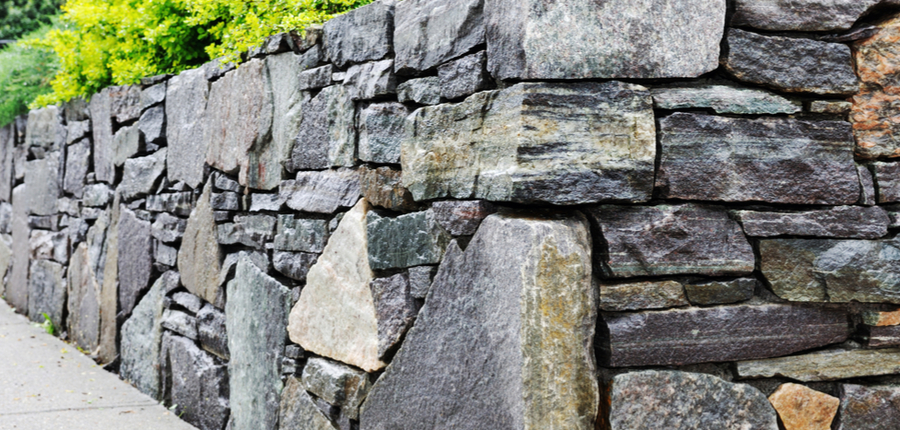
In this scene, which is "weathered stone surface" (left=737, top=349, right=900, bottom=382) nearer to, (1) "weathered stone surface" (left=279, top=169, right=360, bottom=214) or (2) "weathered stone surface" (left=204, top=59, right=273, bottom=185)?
(1) "weathered stone surface" (left=279, top=169, right=360, bottom=214)

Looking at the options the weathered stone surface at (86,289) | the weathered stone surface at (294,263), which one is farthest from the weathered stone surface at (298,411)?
the weathered stone surface at (86,289)

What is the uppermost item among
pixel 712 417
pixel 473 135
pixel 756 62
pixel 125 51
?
pixel 125 51

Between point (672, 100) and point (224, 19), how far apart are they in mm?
3397

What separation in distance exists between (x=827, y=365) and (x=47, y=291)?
6.24m

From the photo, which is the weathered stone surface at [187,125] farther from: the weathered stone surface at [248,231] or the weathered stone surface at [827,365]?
the weathered stone surface at [827,365]

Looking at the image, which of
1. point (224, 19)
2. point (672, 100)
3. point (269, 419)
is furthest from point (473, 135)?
point (224, 19)

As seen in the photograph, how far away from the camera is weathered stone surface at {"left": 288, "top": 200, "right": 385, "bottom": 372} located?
8.70 feet

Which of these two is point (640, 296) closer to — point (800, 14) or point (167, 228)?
point (800, 14)

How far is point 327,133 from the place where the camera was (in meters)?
2.97

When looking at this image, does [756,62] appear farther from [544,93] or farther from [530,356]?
[530,356]

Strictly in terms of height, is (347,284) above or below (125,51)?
below

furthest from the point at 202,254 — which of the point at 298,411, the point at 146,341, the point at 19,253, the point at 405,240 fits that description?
the point at 19,253

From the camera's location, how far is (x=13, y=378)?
4.75 meters

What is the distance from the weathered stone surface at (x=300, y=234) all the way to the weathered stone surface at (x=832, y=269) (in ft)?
5.42
